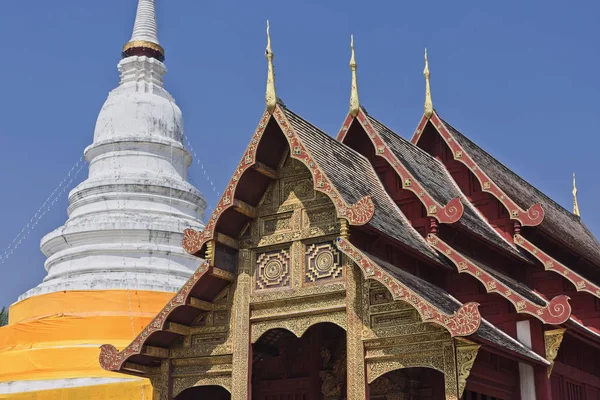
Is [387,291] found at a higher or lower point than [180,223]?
lower

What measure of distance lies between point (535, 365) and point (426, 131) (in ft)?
21.6

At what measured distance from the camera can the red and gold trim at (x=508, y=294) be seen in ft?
48.1

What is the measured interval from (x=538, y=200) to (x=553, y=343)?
7.96 meters

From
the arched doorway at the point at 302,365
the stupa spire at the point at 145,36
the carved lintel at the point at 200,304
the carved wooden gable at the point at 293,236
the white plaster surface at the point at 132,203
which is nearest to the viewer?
the carved wooden gable at the point at 293,236

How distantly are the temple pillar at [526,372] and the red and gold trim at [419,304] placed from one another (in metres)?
3.06

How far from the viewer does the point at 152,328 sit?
50.8 ft

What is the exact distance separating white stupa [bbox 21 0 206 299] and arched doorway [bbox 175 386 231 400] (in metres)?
6.31

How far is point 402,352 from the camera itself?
45.9ft

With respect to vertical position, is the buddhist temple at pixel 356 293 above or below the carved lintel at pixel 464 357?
above

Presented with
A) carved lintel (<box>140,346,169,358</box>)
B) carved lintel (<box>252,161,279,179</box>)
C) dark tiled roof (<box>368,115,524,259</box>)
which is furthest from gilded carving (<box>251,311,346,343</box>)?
dark tiled roof (<box>368,115,524,259</box>)

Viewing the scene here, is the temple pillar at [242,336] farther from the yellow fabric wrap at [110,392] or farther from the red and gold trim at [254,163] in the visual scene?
the yellow fabric wrap at [110,392]

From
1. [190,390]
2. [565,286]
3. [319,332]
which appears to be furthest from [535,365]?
[190,390]

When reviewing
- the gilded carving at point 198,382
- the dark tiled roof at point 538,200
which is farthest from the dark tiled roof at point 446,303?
the dark tiled roof at point 538,200

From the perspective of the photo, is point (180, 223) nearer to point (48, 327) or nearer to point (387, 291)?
point (48, 327)
